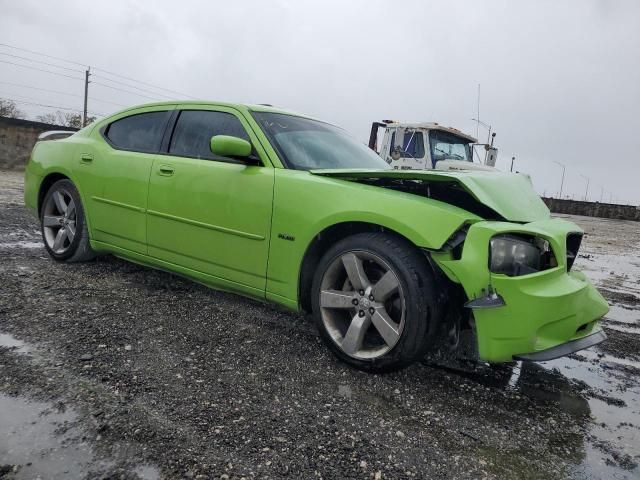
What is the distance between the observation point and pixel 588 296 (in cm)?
249

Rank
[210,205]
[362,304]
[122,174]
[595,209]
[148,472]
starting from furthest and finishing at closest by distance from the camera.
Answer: [595,209]
[122,174]
[210,205]
[362,304]
[148,472]

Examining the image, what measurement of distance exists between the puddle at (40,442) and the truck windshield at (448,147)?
8392mm

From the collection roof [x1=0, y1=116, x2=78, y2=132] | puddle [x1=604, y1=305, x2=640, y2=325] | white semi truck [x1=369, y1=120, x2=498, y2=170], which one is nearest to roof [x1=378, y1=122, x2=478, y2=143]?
white semi truck [x1=369, y1=120, x2=498, y2=170]

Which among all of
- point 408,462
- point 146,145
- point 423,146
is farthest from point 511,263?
point 423,146

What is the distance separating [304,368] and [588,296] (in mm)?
1543

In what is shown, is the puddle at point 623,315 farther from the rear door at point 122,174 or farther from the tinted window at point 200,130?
the rear door at point 122,174

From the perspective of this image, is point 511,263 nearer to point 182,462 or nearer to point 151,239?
point 182,462

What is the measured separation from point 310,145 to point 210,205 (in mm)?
815

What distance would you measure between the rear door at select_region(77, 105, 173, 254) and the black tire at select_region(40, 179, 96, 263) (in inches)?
6.0

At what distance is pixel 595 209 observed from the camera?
26734mm

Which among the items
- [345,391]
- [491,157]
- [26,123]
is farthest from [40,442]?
[26,123]

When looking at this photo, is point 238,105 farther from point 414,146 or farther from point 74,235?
point 414,146

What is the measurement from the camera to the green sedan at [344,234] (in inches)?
89.0

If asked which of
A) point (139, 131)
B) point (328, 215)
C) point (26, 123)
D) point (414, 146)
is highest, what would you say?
point (26, 123)
